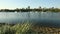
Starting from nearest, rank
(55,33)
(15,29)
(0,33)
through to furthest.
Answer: (0,33), (15,29), (55,33)

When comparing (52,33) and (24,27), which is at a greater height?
(24,27)

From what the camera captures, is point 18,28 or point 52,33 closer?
point 18,28

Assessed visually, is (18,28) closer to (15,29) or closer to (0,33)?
(15,29)

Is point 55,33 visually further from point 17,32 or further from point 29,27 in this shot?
point 17,32

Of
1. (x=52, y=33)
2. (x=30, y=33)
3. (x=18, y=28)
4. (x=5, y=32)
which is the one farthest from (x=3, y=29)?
(x=52, y=33)

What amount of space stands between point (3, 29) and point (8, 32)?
373 mm

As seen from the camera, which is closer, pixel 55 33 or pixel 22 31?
pixel 22 31

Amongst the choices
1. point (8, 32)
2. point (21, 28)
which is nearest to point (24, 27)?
point (21, 28)

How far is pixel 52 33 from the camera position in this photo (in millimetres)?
13578

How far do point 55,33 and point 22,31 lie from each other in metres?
3.15

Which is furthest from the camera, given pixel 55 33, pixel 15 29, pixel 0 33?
pixel 55 33

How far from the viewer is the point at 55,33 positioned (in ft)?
44.0

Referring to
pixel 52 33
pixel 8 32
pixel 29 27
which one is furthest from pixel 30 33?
pixel 52 33

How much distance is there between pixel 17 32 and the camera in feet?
37.6
